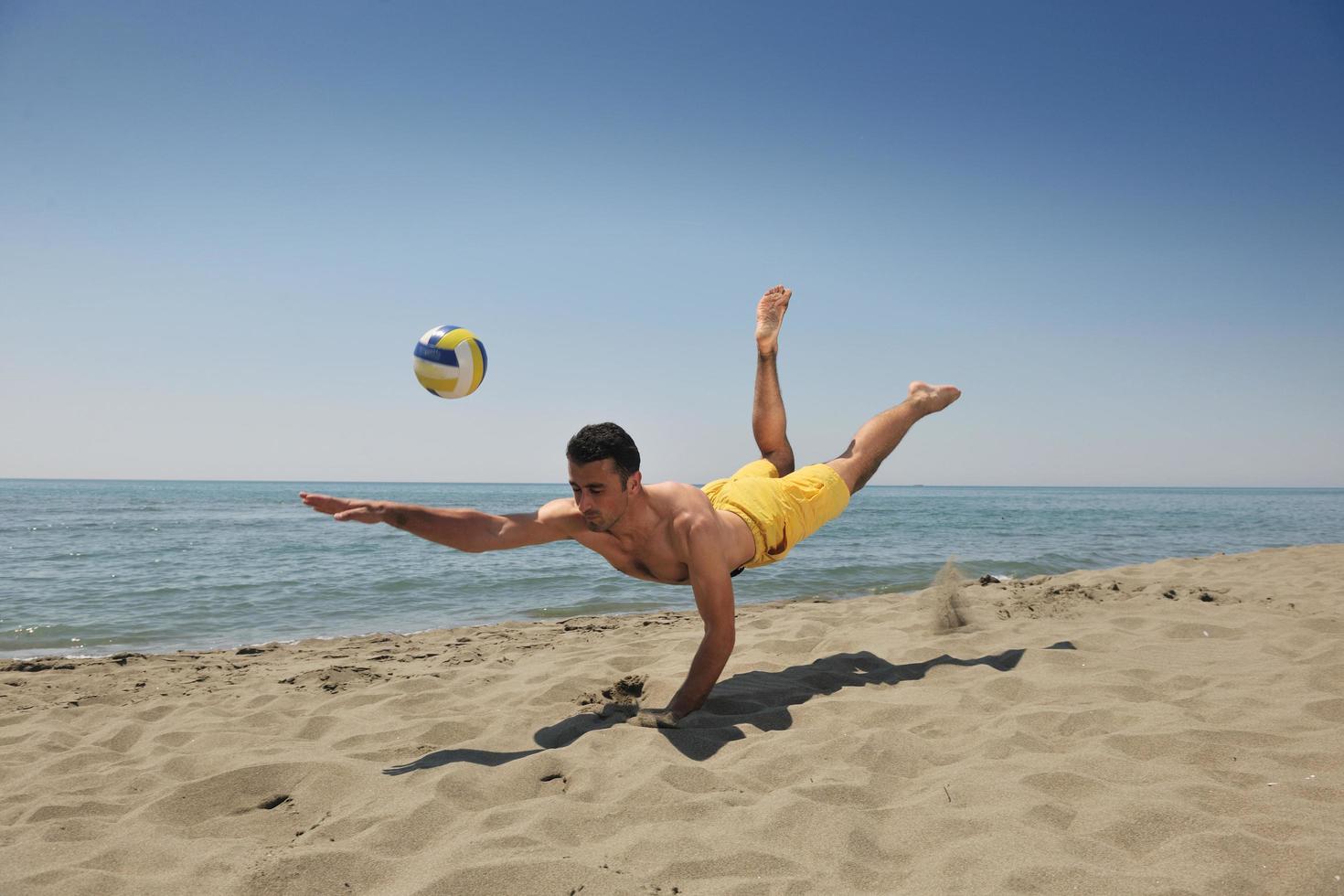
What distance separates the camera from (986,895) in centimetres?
217

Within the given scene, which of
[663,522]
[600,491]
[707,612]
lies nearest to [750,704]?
[707,612]

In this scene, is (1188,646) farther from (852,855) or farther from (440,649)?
(440,649)

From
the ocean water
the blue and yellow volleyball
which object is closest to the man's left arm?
the blue and yellow volleyball

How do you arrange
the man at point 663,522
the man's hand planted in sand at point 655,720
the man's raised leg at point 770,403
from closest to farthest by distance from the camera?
the man at point 663,522 < the man's hand planted in sand at point 655,720 < the man's raised leg at point 770,403

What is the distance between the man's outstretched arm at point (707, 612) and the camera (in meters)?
4.08

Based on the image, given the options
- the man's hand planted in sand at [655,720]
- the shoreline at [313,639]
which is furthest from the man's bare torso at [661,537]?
the shoreline at [313,639]

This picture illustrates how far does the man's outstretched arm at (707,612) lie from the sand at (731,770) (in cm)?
20

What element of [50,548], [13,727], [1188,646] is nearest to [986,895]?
[1188,646]

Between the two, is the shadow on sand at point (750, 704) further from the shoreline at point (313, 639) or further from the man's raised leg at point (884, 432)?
the shoreline at point (313, 639)

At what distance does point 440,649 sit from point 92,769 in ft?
10.2

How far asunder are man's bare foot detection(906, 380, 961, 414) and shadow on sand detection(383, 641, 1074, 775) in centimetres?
203

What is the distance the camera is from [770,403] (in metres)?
6.07

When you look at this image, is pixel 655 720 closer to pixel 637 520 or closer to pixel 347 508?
pixel 637 520

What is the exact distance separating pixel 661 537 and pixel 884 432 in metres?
2.60
